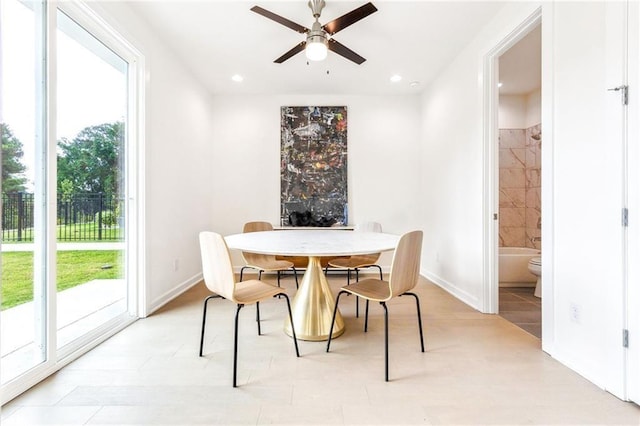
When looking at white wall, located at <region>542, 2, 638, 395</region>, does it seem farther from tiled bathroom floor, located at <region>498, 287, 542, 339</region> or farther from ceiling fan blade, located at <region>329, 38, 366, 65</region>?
Answer: ceiling fan blade, located at <region>329, 38, 366, 65</region>

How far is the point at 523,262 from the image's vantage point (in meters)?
3.36

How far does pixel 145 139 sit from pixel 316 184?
7.27 feet

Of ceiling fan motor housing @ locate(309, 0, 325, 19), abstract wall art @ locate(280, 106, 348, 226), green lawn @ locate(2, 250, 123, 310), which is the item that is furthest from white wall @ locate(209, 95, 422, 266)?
ceiling fan motor housing @ locate(309, 0, 325, 19)

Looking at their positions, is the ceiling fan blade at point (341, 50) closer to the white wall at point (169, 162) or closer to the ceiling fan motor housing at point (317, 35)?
the ceiling fan motor housing at point (317, 35)

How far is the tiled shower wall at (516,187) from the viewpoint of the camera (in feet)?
14.0

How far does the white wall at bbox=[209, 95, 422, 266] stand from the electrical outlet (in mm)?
2456

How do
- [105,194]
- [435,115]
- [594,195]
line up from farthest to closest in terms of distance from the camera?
[435,115] → [105,194] → [594,195]

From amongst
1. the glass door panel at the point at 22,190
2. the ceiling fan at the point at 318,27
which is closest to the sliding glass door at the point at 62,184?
the glass door panel at the point at 22,190

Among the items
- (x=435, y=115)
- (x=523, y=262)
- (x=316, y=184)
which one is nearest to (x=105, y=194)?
(x=316, y=184)

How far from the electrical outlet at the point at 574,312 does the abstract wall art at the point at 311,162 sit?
2.71 meters

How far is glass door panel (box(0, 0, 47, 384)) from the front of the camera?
1.51 meters

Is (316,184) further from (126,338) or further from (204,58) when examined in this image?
(126,338)

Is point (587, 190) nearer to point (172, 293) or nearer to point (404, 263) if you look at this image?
point (404, 263)

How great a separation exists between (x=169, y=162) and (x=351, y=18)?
7.15 feet
